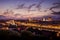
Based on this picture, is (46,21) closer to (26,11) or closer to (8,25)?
(26,11)

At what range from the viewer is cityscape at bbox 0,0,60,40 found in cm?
367

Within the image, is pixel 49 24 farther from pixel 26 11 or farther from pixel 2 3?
pixel 2 3

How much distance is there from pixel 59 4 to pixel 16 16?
3.61ft

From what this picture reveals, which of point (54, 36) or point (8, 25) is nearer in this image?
point (54, 36)

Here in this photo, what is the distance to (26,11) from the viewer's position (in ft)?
12.6

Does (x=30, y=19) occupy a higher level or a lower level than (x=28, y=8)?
lower

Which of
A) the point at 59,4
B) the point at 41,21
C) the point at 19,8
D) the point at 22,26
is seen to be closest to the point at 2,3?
the point at 19,8

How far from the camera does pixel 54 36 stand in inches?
141

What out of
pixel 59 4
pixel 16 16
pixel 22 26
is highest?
pixel 59 4

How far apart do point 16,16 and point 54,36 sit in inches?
41.7

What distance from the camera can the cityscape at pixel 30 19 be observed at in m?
3.67

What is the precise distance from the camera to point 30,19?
3.84 metres

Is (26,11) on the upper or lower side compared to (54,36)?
upper

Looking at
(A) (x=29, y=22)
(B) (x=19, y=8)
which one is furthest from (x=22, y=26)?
(B) (x=19, y=8)
